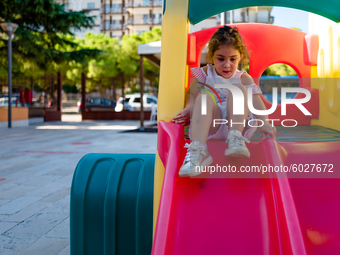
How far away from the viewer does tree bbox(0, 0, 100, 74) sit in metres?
13.9

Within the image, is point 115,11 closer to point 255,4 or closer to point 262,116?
point 255,4

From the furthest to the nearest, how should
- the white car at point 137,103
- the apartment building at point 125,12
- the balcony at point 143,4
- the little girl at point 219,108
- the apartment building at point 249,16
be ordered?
the apartment building at point 125,12 → the balcony at point 143,4 → the apartment building at point 249,16 → the white car at point 137,103 → the little girl at point 219,108

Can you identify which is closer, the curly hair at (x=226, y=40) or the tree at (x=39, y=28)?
the curly hair at (x=226, y=40)

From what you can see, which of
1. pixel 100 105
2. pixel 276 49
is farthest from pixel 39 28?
pixel 276 49

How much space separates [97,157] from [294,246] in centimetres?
137

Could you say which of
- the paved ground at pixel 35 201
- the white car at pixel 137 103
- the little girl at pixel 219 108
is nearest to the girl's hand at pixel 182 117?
the little girl at pixel 219 108

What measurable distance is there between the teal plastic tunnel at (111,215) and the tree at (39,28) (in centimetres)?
1339

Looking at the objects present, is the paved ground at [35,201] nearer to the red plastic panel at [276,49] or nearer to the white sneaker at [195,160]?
the white sneaker at [195,160]

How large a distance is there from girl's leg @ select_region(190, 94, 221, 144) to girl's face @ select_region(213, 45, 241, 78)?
0.92 ft

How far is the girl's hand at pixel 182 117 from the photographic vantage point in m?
2.10

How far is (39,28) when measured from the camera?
15.4 metres

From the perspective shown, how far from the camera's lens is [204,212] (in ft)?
5.40

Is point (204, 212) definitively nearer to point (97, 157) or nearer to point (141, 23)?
point (97, 157)

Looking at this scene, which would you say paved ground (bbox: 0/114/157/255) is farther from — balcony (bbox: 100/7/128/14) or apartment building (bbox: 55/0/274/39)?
balcony (bbox: 100/7/128/14)
